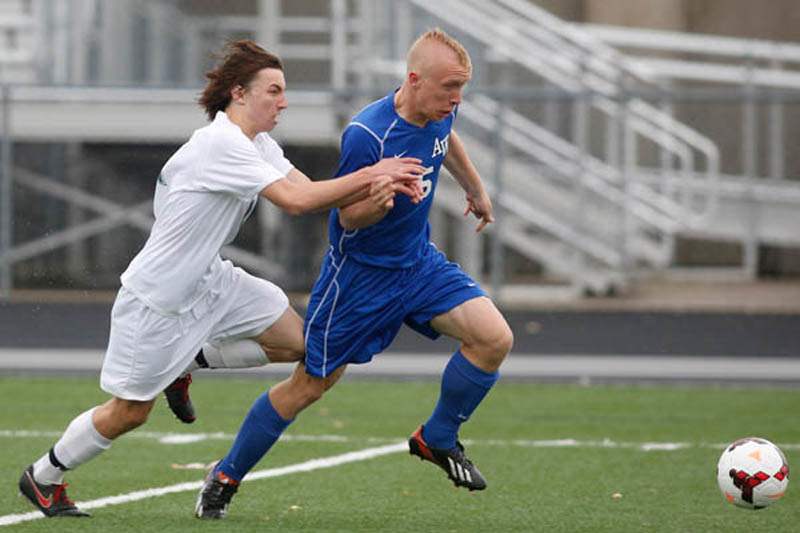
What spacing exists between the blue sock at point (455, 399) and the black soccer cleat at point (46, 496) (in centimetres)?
144

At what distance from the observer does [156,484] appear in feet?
27.6

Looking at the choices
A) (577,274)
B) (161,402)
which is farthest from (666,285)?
(161,402)

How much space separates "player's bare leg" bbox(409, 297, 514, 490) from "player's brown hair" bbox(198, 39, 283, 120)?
121cm

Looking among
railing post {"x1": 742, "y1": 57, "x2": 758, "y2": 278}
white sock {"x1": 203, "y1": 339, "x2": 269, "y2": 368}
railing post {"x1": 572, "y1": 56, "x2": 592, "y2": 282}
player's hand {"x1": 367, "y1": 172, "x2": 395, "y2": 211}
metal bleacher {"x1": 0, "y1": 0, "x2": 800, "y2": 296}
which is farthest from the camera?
railing post {"x1": 742, "y1": 57, "x2": 758, "y2": 278}

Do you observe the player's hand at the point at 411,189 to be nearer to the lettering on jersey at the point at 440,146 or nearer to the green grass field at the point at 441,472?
the lettering on jersey at the point at 440,146

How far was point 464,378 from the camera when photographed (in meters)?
7.38

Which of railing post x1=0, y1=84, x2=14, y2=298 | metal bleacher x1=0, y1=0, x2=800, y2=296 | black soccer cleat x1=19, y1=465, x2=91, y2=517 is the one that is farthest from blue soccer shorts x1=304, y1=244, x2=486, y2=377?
railing post x1=0, y1=84, x2=14, y2=298

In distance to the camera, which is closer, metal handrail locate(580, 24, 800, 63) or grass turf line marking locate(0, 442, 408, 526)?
grass turf line marking locate(0, 442, 408, 526)

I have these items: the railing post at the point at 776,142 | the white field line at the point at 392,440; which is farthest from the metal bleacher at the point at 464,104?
the white field line at the point at 392,440

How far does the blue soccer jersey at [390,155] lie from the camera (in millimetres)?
7180

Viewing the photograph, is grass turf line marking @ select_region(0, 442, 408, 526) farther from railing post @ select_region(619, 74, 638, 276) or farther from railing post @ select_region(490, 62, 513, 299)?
railing post @ select_region(619, 74, 638, 276)

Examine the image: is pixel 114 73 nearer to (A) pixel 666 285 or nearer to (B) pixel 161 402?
(A) pixel 666 285

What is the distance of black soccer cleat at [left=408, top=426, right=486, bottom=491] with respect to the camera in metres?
7.29

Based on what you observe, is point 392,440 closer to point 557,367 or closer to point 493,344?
point 493,344
